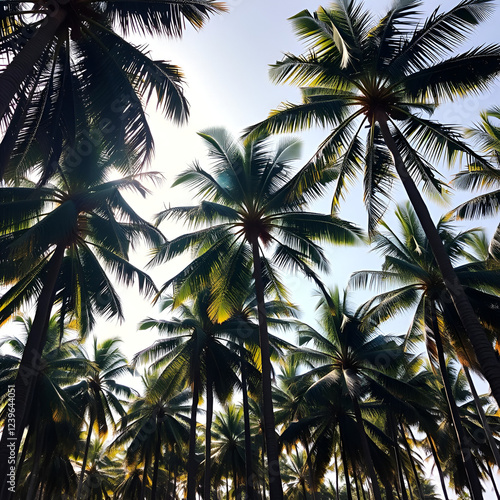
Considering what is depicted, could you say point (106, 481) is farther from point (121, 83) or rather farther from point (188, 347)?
point (121, 83)

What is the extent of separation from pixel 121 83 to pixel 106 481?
3870cm

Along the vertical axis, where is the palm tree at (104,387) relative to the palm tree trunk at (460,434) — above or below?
above

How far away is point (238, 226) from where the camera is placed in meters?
14.4

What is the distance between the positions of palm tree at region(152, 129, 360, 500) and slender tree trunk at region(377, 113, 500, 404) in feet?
14.2

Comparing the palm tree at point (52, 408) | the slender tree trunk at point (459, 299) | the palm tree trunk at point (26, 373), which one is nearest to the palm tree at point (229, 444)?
the palm tree at point (52, 408)

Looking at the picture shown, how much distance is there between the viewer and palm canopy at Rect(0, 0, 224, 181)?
839 cm

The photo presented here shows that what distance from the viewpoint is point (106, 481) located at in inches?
1471

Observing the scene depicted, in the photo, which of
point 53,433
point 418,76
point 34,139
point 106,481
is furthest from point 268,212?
point 106,481

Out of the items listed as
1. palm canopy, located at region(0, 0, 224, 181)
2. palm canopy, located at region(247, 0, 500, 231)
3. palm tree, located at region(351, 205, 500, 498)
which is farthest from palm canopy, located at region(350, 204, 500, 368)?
palm canopy, located at region(0, 0, 224, 181)

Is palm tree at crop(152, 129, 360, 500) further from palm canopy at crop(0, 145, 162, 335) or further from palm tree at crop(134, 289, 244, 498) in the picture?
palm tree at crop(134, 289, 244, 498)

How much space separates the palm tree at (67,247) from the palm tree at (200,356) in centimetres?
537

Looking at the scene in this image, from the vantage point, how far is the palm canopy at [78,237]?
10336mm

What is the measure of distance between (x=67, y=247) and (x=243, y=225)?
18.6 ft

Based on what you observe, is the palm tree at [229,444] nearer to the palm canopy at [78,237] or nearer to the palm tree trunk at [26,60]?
the palm canopy at [78,237]
